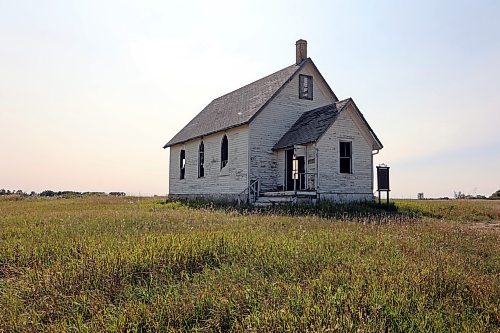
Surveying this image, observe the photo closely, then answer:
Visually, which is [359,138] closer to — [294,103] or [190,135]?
[294,103]

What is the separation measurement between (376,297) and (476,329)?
0.98 metres

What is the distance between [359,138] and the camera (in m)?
21.2

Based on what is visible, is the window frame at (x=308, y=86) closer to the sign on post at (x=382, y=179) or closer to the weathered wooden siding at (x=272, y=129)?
the weathered wooden siding at (x=272, y=129)

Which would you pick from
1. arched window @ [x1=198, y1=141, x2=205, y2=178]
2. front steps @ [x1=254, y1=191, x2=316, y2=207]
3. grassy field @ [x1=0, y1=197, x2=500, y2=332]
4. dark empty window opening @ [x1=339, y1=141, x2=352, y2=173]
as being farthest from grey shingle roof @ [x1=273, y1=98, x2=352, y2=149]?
grassy field @ [x1=0, y1=197, x2=500, y2=332]

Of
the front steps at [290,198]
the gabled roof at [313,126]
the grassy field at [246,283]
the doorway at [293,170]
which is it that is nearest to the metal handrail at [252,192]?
the front steps at [290,198]

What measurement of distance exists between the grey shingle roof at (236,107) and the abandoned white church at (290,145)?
9 centimetres

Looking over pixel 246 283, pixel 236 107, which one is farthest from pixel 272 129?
pixel 246 283

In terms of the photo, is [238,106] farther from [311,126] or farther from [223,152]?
[311,126]

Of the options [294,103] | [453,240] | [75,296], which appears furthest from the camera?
[294,103]

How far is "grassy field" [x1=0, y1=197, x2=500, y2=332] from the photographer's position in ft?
14.0

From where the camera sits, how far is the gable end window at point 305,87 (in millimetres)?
23781

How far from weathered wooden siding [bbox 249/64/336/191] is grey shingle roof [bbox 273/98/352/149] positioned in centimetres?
45

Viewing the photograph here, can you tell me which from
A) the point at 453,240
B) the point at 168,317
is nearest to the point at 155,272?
the point at 168,317

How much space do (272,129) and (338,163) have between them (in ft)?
13.6
